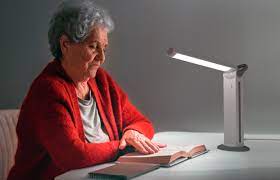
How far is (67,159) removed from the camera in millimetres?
1135

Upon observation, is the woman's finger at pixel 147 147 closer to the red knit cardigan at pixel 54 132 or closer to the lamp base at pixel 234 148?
the red knit cardigan at pixel 54 132

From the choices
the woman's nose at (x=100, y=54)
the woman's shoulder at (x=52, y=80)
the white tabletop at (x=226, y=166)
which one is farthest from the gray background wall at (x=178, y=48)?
the woman's shoulder at (x=52, y=80)

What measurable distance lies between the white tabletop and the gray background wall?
0.36 meters

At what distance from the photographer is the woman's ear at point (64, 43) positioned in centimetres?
142

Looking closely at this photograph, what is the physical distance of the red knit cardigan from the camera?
3.77 feet

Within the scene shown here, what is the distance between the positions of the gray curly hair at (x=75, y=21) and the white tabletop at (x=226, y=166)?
0.49 metres

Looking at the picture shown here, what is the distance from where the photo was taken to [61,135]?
1153 millimetres

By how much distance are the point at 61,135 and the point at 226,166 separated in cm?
50

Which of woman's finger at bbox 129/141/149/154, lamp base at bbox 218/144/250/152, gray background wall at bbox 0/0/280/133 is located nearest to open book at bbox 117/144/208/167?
woman's finger at bbox 129/141/149/154

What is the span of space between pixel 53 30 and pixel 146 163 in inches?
24.7

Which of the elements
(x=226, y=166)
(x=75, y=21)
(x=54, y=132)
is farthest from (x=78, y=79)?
(x=226, y=166)

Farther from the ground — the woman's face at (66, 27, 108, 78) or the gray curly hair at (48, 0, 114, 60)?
the gray curly hair at (48, 0, 114, 60)

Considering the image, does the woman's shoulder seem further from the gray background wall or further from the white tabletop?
the gray background wall

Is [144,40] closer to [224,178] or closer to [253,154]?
[253,154]
